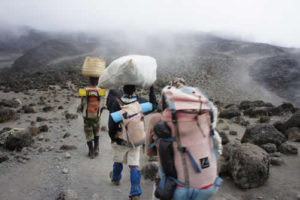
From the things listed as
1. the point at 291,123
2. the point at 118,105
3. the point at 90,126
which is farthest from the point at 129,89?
the point at 291,123

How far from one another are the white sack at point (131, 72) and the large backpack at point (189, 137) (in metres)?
0.77

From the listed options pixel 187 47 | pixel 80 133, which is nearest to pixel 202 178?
pixel 80 133

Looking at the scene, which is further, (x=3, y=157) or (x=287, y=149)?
(x=287, y=149)

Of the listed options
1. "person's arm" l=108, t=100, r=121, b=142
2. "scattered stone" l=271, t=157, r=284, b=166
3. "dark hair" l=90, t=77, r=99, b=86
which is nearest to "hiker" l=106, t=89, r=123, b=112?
"person's arm" l=108, t=100, r=121, b=142

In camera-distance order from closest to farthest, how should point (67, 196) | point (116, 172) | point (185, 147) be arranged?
point (185, 147) < point (67, 196) < point (116, 172)

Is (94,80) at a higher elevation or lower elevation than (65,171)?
higher

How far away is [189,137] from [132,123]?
0.94 m

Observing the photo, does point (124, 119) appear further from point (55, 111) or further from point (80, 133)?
point (55, 111)

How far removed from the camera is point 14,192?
331 centimetres

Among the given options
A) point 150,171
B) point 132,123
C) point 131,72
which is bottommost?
point 150,171

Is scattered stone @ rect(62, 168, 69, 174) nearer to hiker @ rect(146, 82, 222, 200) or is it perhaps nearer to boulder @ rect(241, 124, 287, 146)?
hiker @ rect(146, 82, 222, 200)

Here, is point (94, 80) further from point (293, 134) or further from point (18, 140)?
point (293, 134)

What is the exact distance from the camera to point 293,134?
5719 mm

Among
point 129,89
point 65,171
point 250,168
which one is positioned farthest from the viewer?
point 65,171
